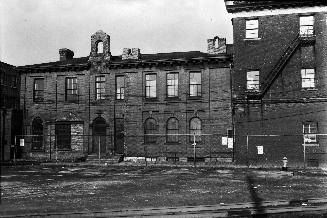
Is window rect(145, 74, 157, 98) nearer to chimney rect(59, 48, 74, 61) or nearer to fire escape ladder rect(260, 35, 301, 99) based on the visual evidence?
fire escape ladder rect(260, 35, 301, 99)

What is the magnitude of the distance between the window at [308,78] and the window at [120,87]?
14.1 m

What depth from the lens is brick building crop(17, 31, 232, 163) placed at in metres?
30.2

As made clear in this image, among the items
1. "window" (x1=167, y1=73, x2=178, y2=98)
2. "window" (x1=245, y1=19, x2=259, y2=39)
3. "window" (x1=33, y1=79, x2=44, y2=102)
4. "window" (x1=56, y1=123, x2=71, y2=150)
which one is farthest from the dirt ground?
"window" (x1=33, y1=79, x2=44, y2=102)

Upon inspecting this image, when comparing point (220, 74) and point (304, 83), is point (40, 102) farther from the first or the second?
point (304, 83)

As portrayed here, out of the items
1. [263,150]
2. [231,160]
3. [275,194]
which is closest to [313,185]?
[275,194]

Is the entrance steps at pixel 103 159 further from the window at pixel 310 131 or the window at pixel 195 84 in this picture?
the window at pixel 310 131

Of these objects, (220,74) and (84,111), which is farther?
(84,111)

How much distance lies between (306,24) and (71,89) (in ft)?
63.9

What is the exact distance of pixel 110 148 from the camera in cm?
3194

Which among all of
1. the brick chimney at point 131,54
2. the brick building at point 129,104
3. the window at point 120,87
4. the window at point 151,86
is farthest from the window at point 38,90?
the window at point 151,86

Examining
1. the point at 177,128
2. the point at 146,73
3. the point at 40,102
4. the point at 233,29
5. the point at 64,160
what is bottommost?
the point at 64,160

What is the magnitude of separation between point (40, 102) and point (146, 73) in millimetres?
9824

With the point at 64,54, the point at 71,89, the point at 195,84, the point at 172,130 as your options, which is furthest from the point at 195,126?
the point at 64,54

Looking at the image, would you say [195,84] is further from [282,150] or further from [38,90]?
[38,90]
